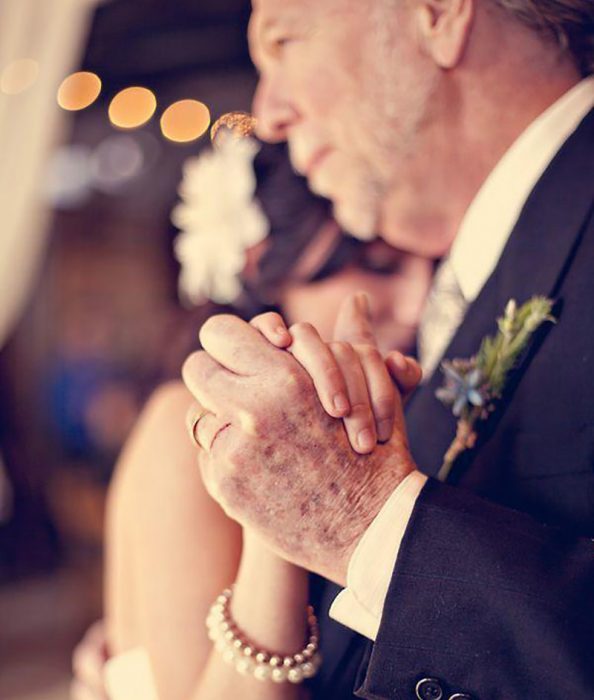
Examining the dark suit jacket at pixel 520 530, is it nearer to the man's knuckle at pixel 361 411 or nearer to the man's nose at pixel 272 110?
the man's knuckle at pixel 361 411

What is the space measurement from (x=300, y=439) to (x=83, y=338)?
8.96ft

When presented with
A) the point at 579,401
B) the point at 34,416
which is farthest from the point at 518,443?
the point at 34,416

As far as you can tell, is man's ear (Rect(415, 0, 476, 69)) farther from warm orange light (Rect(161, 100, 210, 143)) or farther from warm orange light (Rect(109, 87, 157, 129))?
warm orange light (Rect(109, 87, 157, 129))

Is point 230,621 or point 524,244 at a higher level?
point 524,244

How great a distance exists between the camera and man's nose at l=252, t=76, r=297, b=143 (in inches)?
32.6

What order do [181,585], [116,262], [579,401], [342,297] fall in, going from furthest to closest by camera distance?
[116,262]
[342,297]
[181,585]
[579,401]

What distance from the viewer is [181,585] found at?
789mm

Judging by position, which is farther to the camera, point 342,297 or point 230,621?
point 342,297

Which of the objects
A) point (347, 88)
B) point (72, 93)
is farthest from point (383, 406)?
point (72, 93)

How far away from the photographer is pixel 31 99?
1335 mm

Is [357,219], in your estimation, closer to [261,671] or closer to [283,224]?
[283,224]

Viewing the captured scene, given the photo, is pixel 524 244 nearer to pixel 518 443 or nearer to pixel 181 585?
pixel 518 443

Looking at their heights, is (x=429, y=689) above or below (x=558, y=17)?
below

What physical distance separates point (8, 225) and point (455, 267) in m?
1.00
